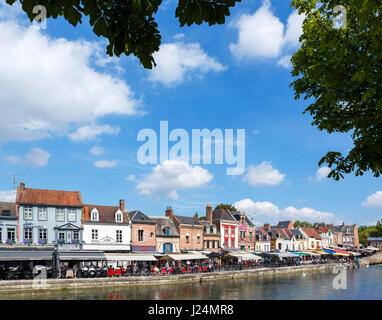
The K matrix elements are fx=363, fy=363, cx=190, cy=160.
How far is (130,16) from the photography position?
11.2 ft

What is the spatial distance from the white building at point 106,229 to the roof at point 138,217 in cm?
73

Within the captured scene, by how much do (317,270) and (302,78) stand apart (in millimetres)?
53464

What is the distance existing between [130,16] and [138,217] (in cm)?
4370

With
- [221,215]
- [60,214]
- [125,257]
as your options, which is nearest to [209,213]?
[221,215]

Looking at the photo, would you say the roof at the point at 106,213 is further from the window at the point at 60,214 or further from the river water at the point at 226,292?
the river water at the point at 226,292

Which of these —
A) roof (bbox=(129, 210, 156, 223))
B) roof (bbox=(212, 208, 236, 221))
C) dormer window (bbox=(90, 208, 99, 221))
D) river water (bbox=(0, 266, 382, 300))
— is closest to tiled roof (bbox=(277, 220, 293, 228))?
roof (bbox=(212, 208, 236, 221))

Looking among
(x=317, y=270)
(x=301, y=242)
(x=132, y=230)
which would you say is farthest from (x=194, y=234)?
(x=301, y=242)

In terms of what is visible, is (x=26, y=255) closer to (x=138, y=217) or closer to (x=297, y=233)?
(x=138, y=217)

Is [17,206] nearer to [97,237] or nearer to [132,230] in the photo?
[97,237]

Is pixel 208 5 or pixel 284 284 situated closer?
pixel 208 5

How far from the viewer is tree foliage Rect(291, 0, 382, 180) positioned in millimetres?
6426

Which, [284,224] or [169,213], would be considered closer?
[169,213]

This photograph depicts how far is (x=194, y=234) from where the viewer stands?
52.0 m
